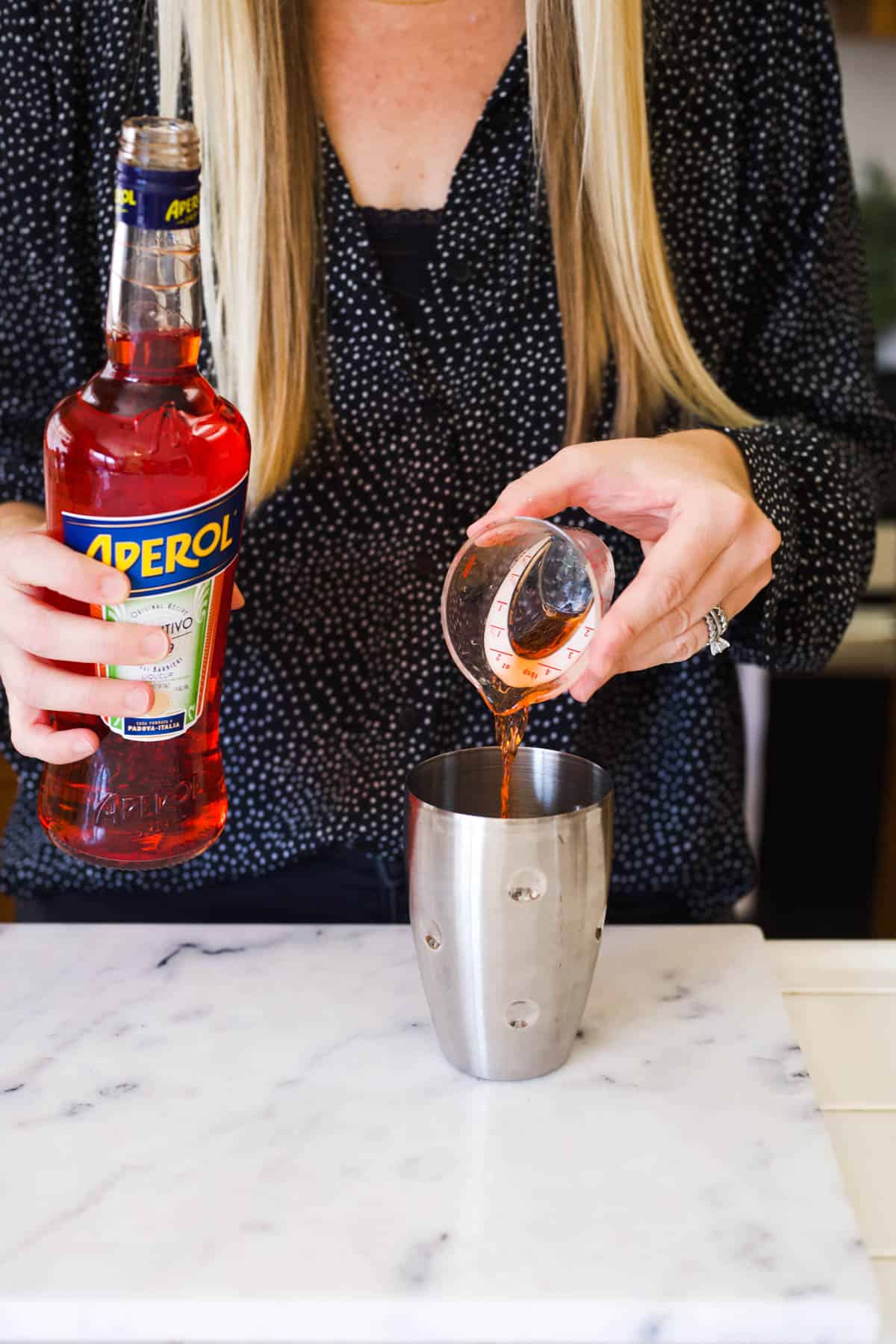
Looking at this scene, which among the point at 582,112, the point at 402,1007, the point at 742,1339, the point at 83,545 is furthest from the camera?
the point at 582,112

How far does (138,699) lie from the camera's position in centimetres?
71

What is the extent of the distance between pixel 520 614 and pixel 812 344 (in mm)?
471

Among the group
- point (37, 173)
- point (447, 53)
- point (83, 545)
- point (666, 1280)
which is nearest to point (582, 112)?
point (447, 53)

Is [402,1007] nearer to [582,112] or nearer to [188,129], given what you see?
[188,129]

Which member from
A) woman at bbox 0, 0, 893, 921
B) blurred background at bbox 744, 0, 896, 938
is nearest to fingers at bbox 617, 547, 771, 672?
woman at bbox 0, 0, 893, 921

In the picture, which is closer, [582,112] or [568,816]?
[568,816]

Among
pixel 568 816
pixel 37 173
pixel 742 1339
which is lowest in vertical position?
pixel 742 1339

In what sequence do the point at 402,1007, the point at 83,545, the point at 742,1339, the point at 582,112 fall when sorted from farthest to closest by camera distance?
the point at 582,112, the point at 402,1007, the point at 83,545, the point at 742,1339

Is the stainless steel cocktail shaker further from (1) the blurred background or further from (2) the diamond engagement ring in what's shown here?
(1) the blurred background

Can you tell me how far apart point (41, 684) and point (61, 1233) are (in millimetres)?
276

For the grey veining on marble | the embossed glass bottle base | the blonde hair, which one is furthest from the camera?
the blonde hair

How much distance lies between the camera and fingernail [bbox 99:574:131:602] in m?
0.69

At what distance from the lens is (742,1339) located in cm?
60

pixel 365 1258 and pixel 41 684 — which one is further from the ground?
pixel 41 684
